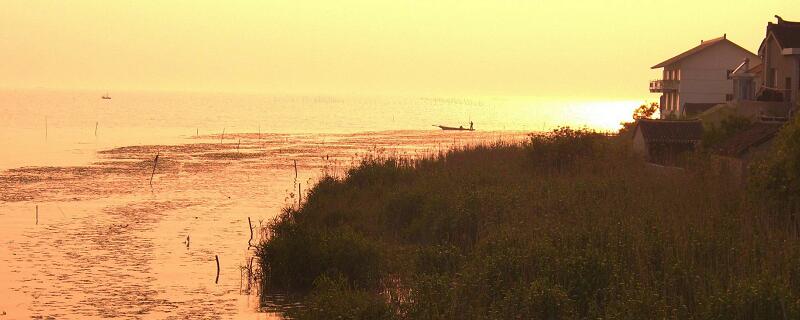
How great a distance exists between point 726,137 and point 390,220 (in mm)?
14484

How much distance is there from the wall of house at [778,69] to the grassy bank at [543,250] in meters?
11.7

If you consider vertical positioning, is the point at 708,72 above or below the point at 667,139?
above

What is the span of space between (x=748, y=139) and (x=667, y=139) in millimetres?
8635

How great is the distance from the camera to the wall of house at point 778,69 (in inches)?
1677

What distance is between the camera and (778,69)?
45.8 m

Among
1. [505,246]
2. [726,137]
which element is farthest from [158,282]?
[726,137]

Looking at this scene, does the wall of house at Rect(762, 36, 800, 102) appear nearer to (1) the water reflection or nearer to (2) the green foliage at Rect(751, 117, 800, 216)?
(2) the green foliage at Rect(751, 117, 800, 216)

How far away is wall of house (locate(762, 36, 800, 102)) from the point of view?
42594 mm

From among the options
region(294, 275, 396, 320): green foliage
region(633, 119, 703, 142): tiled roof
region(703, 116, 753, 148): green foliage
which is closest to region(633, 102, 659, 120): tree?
region(633, 119, 703, 142): tiled roof

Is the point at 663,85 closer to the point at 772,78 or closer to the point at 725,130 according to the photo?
the point at 772,78

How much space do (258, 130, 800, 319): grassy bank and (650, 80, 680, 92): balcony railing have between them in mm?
50389

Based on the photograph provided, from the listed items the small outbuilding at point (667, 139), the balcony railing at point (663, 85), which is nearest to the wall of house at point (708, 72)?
the balcony railing at point (663, 85)

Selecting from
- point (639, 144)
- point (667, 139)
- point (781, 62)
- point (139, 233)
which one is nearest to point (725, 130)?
point (667, 139)

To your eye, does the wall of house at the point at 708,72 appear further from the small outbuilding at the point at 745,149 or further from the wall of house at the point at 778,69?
the small outbuilding at the point at 745,149
